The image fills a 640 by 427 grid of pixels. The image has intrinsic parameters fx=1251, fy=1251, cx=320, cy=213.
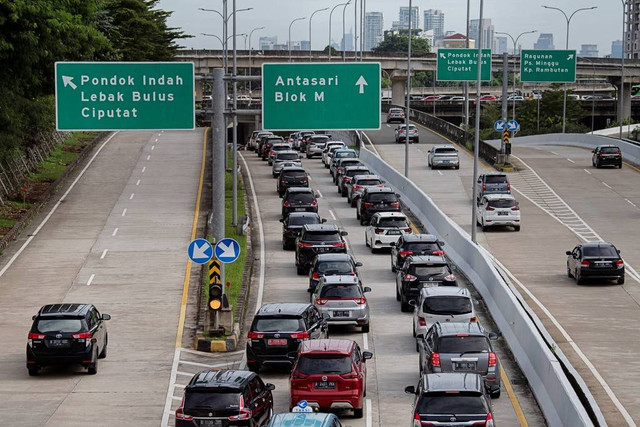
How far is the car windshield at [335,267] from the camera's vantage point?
121 feet

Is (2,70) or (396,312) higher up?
(2,70)

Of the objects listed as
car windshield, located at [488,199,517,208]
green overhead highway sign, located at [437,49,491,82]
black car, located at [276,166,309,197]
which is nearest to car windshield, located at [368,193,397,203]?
car windshield, located at [488,199,517,208]

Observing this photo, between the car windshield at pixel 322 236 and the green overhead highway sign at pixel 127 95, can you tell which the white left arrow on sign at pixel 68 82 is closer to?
the green overhead highway sign at pixel 127 95

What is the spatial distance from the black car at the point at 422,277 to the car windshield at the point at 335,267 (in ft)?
6.28

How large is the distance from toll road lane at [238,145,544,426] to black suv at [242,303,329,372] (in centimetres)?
48

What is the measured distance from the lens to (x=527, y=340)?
28.0 metres

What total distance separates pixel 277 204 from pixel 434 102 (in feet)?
370

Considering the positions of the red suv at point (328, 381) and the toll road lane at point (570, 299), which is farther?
the toll road lane at point (570, 299)

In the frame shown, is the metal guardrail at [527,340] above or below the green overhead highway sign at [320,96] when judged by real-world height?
below

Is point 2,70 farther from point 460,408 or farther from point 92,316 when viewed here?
point 460,408

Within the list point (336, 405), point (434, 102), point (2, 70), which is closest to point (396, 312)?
point (336, 405)

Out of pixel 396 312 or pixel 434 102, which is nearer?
pixel 396 312

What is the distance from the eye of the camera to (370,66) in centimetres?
2967

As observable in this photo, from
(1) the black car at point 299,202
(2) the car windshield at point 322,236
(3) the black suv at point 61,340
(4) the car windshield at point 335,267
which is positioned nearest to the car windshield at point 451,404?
(3) the black suv at point 61,340
